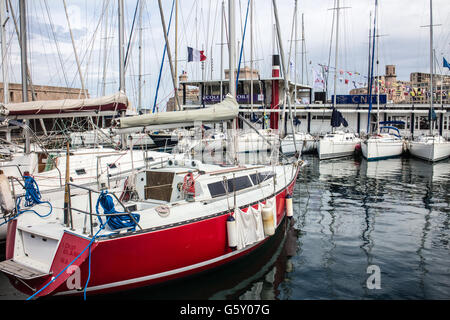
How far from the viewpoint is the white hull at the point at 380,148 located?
29.6 metres

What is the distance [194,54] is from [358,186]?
570 inches

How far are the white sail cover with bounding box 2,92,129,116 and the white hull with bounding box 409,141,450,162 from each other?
85.9 feet

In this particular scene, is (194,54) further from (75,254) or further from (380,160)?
(75,254)

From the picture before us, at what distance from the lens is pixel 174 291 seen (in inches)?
284

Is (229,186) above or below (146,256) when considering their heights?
above

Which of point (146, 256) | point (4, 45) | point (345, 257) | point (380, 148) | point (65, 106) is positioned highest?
point (4, 45)

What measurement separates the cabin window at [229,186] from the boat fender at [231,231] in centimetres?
94

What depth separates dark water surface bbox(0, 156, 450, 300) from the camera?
7410mm

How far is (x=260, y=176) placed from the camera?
431 inches

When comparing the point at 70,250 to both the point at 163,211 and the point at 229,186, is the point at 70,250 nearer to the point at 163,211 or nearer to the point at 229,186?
the point at 163,211

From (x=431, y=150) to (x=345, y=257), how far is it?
23724 mm

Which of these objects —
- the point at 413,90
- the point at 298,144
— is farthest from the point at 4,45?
the point at 413,90
